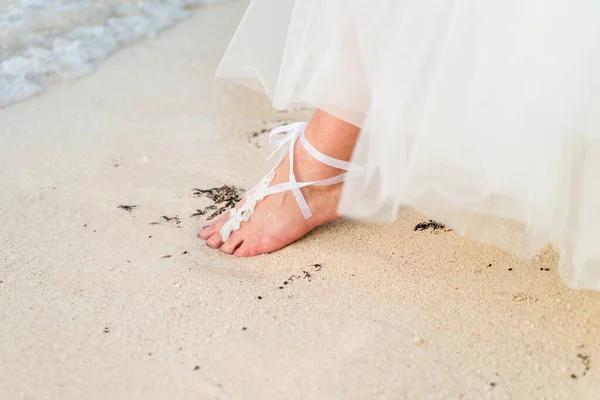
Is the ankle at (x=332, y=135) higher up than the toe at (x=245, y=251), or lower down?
higher up

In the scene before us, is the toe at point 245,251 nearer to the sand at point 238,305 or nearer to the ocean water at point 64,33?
the sand at point 238,305

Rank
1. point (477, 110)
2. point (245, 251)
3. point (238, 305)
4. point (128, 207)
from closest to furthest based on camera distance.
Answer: point (477, 110) < point (238, 305) < point (245, 251) < point (128, 207)

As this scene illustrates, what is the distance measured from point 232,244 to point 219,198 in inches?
8.0

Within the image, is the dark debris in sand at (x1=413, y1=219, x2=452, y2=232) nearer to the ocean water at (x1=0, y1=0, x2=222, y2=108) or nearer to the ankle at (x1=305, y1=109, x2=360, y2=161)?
the ankle at (x1=305, y1=109, x2=360, y2=161)

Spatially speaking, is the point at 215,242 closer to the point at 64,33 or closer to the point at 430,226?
the point at 430,226

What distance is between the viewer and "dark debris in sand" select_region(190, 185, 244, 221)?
144 cm

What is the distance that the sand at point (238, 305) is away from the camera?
0.98 meters

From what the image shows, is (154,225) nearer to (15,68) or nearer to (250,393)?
(250,393)

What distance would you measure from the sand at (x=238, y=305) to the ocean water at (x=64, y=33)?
0.55 meters

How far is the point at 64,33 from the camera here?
8.32 ft

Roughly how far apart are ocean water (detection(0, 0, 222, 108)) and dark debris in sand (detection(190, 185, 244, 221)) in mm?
755

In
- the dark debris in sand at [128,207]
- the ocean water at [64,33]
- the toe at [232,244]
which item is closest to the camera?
the toe at [232,244]

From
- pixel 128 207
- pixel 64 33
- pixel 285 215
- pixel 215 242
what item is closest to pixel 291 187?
pixel 285 215

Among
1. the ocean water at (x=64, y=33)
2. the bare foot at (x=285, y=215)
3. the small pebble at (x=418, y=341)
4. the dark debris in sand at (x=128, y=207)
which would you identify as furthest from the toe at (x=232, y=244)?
the ocean water at (x=64, y=33)
